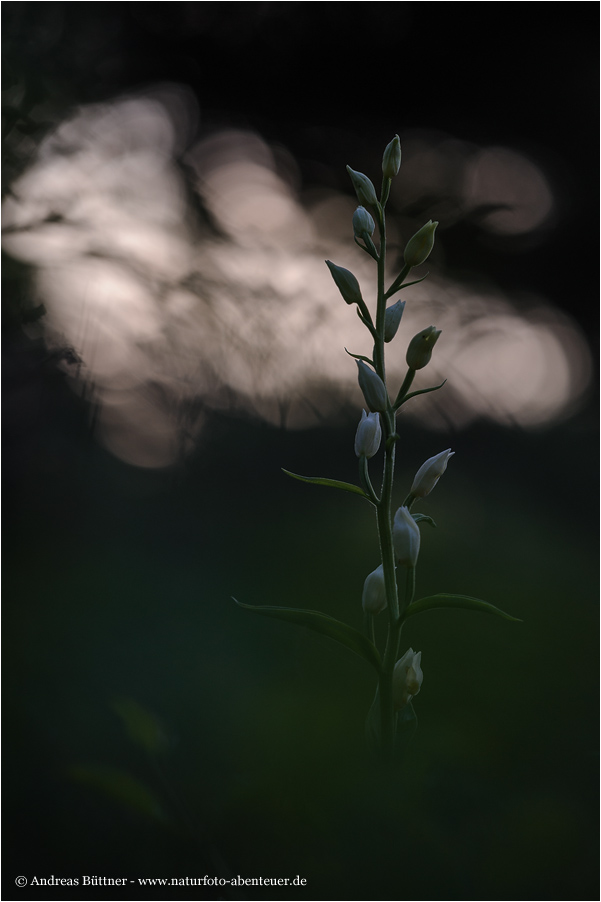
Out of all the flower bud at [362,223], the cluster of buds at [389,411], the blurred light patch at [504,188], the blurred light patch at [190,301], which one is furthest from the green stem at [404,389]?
the blurred light patch at [504,188]

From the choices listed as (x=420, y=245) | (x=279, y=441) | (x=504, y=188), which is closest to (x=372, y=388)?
(x=420, y=245)

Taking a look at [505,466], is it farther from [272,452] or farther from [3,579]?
[3,579]

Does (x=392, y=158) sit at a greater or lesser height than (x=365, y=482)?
greater

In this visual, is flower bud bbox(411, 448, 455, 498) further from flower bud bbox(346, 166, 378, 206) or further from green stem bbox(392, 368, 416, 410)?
flower bud bbox(346, 166, 378, 206)

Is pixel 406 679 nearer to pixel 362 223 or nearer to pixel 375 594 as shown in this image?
pixel 375 594

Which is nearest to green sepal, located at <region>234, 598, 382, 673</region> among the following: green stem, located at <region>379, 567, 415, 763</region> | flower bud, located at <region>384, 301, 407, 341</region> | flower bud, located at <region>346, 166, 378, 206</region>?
green stem, located at <region>379, 567, 415, 763</region>

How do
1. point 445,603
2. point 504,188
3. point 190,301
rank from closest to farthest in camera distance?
point 445,603 → point 190,301 → point 504,188

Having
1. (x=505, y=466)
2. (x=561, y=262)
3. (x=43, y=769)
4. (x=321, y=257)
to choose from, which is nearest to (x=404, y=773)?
(x=43, y=769)
